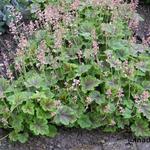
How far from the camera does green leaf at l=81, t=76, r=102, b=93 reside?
352cm

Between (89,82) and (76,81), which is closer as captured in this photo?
(76,81)

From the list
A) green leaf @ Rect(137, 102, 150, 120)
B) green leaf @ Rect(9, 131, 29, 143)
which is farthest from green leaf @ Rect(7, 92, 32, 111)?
green leaf @ Rect(137, 102, 150, 120)

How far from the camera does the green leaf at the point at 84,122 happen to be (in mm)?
3477

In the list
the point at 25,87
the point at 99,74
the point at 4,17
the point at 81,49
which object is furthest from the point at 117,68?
the point at 4,17

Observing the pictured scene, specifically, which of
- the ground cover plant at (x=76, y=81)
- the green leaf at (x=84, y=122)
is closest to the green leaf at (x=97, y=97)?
the ground cover plant at (x=76, y=81)

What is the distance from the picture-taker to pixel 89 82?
3.56 meters

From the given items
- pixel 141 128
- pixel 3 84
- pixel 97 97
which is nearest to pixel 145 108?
pixel 141 128

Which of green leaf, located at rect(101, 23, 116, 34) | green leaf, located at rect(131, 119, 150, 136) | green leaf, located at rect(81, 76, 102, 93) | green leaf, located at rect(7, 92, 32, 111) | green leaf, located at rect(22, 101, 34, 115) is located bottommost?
green leaf, located at rect(131, 119, 150, 136)

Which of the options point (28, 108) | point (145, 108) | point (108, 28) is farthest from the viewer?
point (108, 28)

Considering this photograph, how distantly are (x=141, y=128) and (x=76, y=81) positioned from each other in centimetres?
63

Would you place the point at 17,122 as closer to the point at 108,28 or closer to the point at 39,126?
the point at 39,126

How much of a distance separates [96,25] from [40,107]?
1.12 meters

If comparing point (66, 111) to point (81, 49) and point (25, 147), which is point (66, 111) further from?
point (81, 49)

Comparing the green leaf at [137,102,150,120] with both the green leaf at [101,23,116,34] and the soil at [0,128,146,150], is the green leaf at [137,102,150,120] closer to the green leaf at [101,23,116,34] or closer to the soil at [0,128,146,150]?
the soil at [0,128,146,150]
